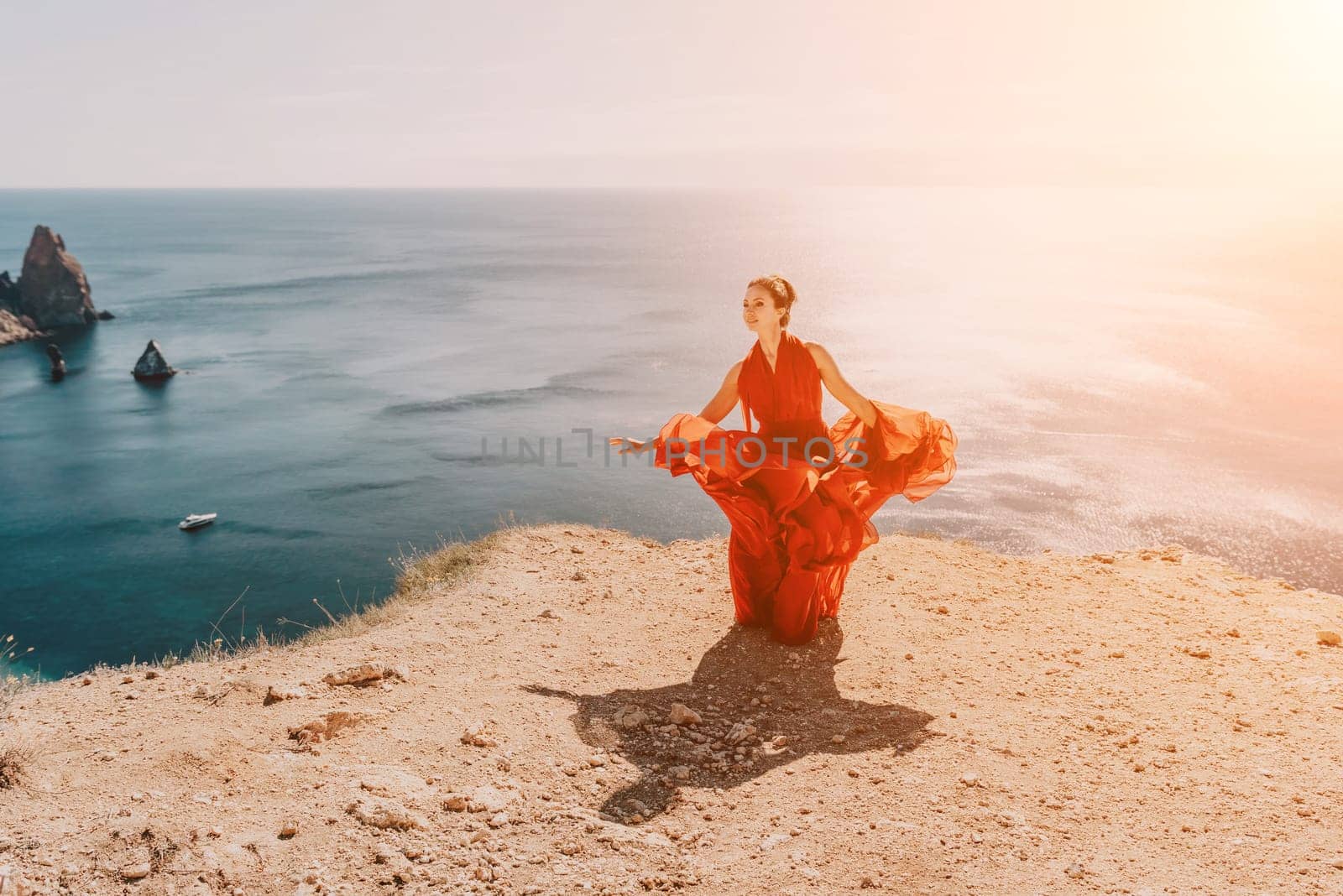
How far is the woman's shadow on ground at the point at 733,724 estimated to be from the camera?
18.8 feet

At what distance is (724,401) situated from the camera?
8.05 meters

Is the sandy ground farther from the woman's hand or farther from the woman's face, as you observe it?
the woman's face

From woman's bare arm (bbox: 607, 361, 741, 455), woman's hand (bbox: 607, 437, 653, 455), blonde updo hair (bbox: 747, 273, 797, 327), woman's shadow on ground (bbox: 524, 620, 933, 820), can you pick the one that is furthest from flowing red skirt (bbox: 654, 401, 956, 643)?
blonde updo hair (bbox: 747, 273, 797, 327)

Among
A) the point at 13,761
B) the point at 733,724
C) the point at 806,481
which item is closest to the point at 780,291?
the point at 806,481

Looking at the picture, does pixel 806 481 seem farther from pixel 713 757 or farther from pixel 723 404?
pixel 713 757

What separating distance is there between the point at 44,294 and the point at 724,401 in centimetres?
8962

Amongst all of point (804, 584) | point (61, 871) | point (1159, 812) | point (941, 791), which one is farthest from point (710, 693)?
point (61, 871)

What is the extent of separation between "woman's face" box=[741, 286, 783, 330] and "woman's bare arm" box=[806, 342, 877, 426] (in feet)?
1.46

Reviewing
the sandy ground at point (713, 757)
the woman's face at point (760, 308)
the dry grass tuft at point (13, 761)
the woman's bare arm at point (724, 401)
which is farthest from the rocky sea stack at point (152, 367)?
the woman's face at point (760, 308)

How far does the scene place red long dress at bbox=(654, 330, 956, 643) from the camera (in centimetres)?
744

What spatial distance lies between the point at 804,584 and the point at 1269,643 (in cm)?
433

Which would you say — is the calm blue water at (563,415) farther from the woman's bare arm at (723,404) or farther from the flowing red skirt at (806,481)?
the flowing red skirt at (806,481)

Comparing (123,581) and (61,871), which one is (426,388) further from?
(61,871)

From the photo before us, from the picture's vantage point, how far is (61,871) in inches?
171
